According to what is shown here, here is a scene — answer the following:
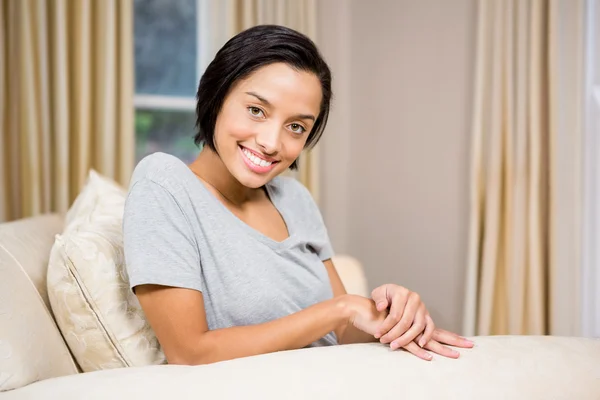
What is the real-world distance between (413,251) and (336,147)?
695 millimetres

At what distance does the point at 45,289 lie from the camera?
1.14 metres

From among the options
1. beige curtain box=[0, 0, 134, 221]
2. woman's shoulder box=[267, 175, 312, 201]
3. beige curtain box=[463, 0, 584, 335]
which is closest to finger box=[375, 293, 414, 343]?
woman's shoulder box=[267, 175, 312, 201]

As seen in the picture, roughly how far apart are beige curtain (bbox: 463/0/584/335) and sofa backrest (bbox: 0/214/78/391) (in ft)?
5.62

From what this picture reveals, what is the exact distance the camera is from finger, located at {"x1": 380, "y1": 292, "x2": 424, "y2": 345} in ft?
3.15

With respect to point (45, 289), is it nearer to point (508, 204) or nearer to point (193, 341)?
point (193, 341)

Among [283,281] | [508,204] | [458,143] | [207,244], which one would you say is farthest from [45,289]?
[458,143]

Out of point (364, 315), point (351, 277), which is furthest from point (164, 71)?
point (364, 315)

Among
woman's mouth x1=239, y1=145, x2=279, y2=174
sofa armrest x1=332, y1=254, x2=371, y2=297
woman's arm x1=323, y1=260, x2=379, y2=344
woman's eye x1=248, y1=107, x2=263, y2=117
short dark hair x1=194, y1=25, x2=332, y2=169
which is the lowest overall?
sofa armrest x1=332, y1=254, x2=371, y2=297

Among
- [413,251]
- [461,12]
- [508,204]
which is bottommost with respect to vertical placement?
[413,251]

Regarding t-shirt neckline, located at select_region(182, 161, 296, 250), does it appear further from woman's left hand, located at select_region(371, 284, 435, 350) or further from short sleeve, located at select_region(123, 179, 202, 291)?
woman's left hand, located at select_region(371, 284, 435, 350)

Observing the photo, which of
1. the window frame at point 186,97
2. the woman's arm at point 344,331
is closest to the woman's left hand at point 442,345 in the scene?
the woman's arm at point 344,331

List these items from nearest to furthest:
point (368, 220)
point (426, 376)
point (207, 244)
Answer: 1. point (426, 376)
2. point (207, 244)
3. point (368, 220)

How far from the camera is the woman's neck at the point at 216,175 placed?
1248 mm

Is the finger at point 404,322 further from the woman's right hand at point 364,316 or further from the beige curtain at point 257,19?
the beige curtain at point 257,19
